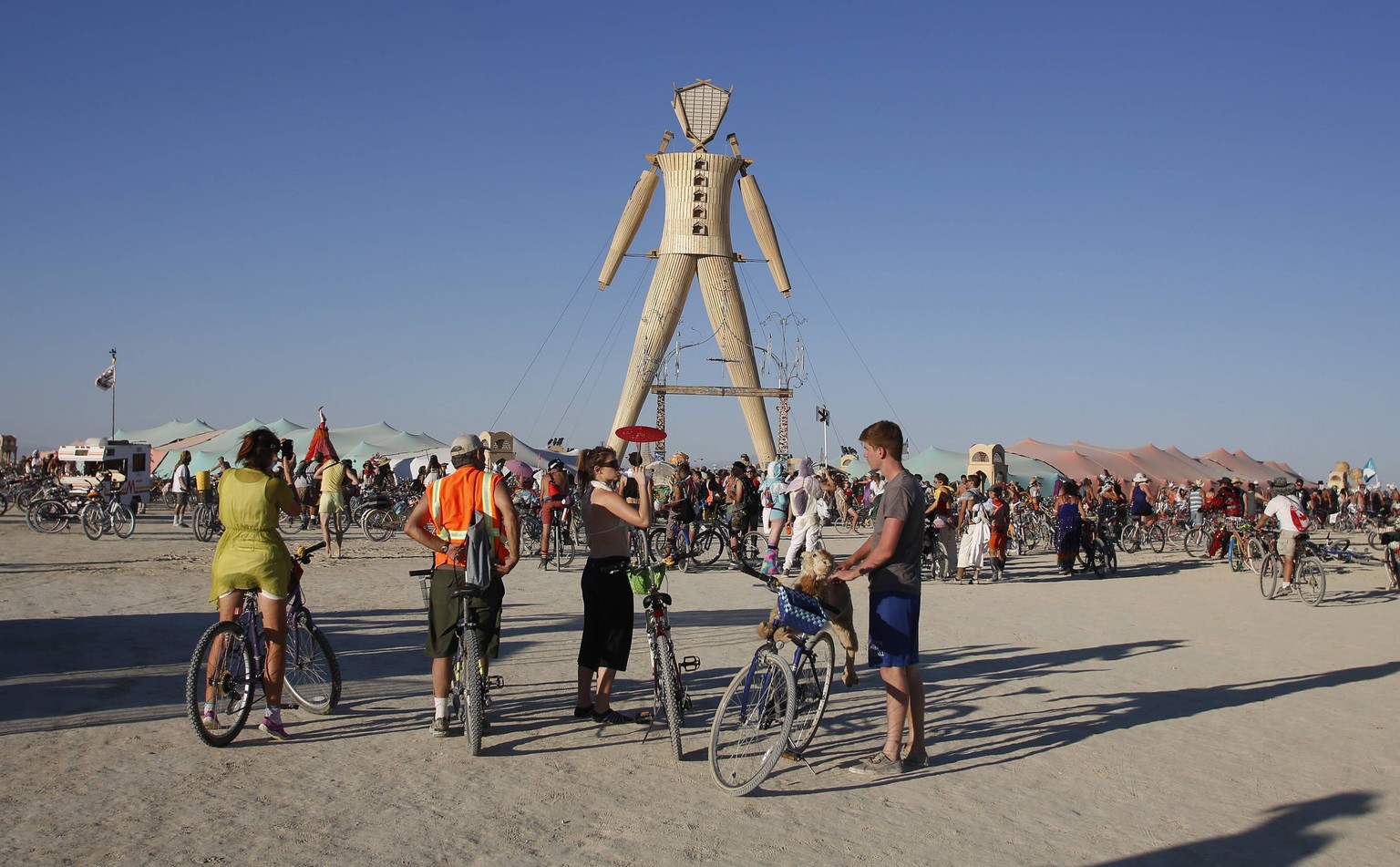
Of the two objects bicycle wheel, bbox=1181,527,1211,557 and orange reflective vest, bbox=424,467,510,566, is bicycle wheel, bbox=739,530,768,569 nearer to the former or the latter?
bicycle wheel, bbox=1181,527,1211,557

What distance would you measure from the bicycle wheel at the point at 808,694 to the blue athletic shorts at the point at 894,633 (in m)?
0.28

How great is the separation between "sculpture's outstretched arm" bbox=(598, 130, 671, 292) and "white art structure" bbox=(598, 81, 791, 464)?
29 millimetres

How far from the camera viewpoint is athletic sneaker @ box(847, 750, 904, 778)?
4.92 m

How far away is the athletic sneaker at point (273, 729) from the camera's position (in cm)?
523

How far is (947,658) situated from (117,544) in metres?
13.1

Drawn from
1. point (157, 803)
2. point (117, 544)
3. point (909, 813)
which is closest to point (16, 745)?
point (157, 803)

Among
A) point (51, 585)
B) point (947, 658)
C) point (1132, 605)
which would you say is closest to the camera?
point (947, 658)

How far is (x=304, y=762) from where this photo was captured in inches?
193

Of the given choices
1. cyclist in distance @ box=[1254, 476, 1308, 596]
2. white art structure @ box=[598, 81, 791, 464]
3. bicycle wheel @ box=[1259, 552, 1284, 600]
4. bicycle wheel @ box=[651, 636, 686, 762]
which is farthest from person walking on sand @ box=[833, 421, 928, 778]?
white art structure @ box=[598, 81, 791, 464]

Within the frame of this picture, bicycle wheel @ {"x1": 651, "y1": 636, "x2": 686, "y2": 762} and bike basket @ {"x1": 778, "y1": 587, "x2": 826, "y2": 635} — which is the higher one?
bike basket @ {"x1": 778, "y1": 587, "x2": 826, "y2": 635}

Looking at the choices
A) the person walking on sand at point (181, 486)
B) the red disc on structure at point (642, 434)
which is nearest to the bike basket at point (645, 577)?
the red disc on structure at point (642, 434)

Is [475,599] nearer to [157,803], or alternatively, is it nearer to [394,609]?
[157,803]

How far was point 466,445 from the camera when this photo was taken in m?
5.42

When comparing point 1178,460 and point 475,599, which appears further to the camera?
point 1178,460
